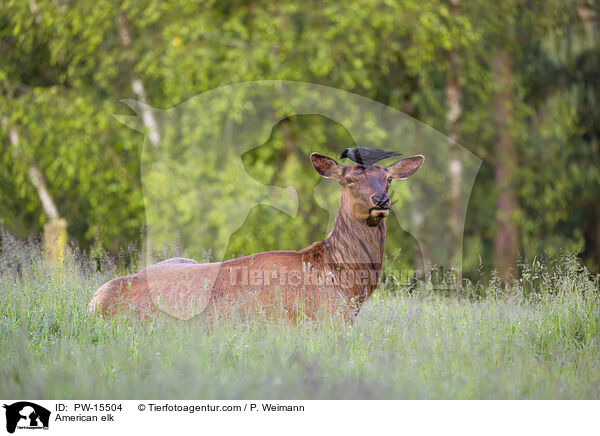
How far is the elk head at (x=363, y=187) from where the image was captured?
5074 mm

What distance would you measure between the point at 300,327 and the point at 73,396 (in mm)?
1696

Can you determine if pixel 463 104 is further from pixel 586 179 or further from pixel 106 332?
pixel 106 332

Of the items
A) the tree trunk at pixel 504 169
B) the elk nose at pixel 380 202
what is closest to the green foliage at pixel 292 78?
the tree trunk at pixel 504 169

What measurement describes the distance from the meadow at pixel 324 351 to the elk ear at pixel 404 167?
1.11 m

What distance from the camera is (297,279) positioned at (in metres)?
5.17

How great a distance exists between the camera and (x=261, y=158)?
11695 millimetres

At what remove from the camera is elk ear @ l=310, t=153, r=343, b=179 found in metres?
5.43

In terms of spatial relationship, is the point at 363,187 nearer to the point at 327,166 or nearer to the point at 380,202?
the point at 380,202

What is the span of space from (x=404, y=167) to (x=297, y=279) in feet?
4.34

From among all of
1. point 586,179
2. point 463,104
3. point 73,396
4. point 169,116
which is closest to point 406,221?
point 463,104

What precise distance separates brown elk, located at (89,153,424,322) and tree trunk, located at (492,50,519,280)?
900cm

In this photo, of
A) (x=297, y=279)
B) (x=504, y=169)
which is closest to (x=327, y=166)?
(x=297, y=279)
